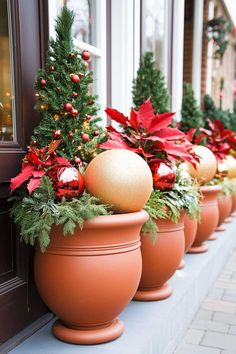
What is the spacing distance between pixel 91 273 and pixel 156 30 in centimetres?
338

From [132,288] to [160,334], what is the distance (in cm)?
36

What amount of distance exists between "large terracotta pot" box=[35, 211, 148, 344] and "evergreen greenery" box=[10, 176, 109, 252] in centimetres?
5

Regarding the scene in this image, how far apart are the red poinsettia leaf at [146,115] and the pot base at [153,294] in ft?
3.05

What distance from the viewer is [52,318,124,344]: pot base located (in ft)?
6.13

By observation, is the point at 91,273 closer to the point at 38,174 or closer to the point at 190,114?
the point at 38,174

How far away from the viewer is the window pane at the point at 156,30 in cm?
410

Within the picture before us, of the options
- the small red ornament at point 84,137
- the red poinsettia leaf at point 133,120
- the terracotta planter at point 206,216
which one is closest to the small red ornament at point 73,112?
the small red ornament at point 84,137

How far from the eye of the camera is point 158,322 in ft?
6.91

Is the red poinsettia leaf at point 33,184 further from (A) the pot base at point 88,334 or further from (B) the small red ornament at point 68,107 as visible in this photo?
(A) the pot base at point 88,334

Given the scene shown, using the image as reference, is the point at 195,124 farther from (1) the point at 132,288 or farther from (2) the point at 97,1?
(1) the point at 132,288

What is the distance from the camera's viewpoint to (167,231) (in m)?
2.38

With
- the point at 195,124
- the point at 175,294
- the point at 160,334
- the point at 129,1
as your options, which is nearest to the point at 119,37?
Result: the point at 129,1

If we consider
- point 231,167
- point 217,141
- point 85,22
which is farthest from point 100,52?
point 231,167

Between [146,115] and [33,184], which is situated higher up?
[146,115]
